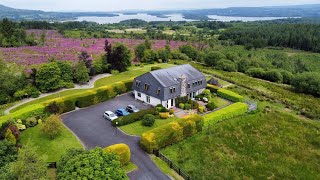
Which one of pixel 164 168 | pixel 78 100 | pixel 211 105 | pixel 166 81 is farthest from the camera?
pixel 166 81

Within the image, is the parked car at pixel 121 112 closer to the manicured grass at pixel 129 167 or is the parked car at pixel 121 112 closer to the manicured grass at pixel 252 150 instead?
the manicured grass at pixel 252 150

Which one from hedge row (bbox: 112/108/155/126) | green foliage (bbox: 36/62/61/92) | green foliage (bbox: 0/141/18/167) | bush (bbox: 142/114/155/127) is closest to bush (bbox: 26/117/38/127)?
green foliage (bbox: 0/141/18/167)

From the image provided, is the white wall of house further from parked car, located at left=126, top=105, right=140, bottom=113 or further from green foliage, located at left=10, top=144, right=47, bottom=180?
green foliage, located at left=10, top=144, right=47, bottom=180

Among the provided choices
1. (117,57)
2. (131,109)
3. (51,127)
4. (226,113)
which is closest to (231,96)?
(226,113)

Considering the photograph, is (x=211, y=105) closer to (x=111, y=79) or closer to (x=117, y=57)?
(x=111, y=79)

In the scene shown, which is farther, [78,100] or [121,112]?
[78,100]

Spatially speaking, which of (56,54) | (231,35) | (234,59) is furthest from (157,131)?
(231,35)

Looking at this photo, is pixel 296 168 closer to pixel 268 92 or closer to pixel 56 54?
pixel 268 92
